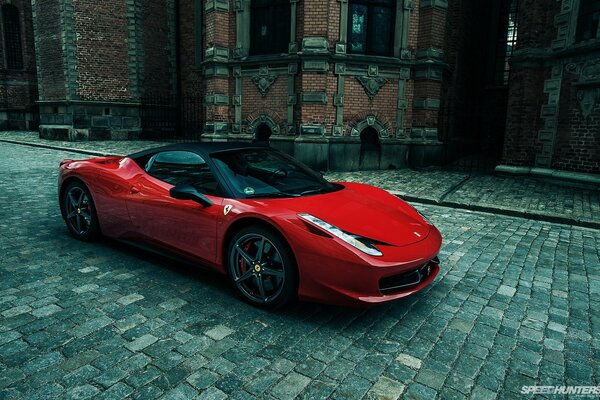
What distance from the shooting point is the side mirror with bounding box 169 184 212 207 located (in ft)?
12.0

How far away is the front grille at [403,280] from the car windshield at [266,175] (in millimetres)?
1155

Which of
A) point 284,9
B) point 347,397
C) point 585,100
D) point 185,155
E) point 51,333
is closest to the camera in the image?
point 347,397

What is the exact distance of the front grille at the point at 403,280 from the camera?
125 inches

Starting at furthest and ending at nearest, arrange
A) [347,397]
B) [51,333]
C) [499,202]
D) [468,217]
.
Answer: [499,202] → [468,217] → [51,333] → [347,397]

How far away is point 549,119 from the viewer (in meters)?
10.9

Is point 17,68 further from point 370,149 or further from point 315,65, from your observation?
point 370,149

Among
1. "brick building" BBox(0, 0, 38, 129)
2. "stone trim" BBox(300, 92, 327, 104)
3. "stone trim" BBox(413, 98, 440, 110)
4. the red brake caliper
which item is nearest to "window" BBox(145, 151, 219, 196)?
the red brake caliper

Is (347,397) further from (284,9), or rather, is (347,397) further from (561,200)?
(284,9)

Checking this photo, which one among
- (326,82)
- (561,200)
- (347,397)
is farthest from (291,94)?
(347,397)

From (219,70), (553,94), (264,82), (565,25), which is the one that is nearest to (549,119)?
(553,94)

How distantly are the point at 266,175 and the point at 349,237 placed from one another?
1223mm

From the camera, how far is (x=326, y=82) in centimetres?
1194

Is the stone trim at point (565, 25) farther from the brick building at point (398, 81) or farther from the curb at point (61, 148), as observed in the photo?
the curb at point (61, 148)

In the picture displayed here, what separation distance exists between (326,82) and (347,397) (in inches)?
416
